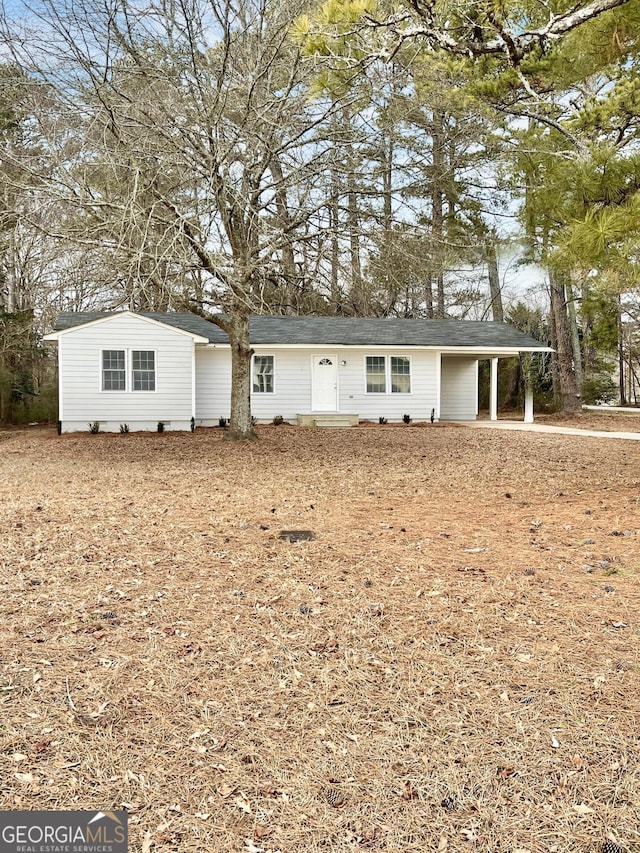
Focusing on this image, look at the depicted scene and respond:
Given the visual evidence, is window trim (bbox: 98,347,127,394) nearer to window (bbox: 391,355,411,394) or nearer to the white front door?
the white front door

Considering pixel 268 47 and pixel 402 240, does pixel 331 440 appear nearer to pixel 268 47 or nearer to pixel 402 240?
pixel 402 240

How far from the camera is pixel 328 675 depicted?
116 inches

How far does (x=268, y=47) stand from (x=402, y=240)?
3.79 metres

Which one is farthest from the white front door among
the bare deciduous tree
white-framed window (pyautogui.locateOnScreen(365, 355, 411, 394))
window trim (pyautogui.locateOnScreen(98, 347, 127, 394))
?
the bare deciduous tree

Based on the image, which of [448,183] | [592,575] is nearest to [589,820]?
[592,575]

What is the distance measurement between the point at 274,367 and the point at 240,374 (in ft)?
18.8

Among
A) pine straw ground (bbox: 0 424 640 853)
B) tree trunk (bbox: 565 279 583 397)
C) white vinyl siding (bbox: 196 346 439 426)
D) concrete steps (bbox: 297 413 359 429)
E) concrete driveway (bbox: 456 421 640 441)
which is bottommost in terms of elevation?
pine straw ground (bbox: 0 424 640 853)

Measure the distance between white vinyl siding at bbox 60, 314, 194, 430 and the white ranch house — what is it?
26mm

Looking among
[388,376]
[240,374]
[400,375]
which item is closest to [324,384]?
[388,376]

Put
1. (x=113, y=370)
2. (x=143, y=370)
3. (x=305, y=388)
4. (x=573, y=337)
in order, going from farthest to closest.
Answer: (x=573, y=337), (x=305, y=388), (x=143, y=370), (x=113, y=370)

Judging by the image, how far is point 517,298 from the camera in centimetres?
3012

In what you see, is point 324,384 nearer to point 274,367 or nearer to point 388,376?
point 274,367

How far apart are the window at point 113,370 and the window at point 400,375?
8.03 m

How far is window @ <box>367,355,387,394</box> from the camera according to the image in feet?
62.6
